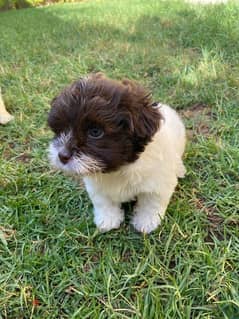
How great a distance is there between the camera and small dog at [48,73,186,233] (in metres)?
2.16

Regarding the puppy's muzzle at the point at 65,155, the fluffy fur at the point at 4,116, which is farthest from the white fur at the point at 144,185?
the fluffy fur at the point at 4,116

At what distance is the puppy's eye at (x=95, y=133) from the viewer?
7.13 ft

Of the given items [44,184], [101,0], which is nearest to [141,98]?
[44,184]

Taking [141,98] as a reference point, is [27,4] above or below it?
below

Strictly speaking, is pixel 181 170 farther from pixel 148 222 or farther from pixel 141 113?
pixel 141 113

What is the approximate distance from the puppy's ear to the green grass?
2.69ft

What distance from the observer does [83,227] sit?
2.97 meters

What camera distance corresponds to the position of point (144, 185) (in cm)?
260

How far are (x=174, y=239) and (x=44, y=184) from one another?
124cm

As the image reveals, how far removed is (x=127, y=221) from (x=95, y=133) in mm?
Result: 1018

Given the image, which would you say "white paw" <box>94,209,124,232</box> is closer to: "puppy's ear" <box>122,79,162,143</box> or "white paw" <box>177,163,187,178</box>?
"white paw" <box>177,163,187,178</box>

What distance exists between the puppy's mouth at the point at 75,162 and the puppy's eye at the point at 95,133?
108 mm

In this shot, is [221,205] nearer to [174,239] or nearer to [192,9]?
[174,239]

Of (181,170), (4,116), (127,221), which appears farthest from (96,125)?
(4,116)
